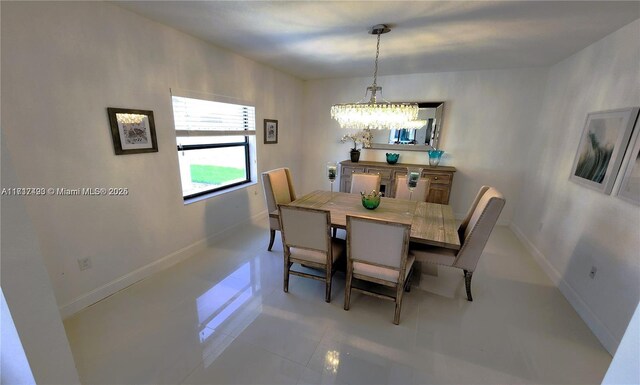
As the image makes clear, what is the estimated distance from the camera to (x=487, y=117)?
3738 millimetres

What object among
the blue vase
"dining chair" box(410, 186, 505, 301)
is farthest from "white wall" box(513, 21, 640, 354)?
the blue vase

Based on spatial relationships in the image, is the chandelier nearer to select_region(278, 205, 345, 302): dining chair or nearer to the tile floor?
select_region(278, 205, 345, 302): dining chair

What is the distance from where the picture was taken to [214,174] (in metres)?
3.29

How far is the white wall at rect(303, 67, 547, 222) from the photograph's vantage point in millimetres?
3555

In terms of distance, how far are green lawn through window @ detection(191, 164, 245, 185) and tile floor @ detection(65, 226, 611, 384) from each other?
1124 millimetres

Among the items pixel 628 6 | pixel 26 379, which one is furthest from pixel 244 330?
pixel 628 6

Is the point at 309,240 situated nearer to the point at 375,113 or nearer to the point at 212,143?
the point at 375,113

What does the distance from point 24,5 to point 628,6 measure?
12.8 feet

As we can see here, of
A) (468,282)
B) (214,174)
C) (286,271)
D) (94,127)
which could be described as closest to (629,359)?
(468,282)

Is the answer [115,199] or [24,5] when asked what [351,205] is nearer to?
[115,199]

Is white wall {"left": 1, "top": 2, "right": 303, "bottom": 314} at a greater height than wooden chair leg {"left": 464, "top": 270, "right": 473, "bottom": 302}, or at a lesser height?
greater

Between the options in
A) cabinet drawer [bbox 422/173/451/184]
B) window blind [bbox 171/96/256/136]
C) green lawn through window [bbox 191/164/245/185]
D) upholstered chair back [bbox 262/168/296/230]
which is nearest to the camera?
window blind [bbox 171/96/256/136]

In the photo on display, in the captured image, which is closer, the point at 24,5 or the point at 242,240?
the point at 24,5

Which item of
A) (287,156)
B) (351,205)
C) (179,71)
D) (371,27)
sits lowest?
(351,205)
